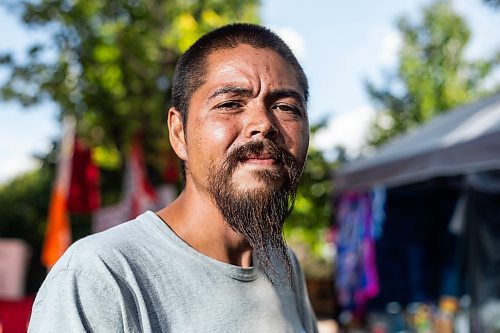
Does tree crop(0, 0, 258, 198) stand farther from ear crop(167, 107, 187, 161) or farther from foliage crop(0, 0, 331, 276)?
ear crop(167, 107, 187, 161)

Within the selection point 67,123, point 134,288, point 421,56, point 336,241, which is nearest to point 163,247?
point 134,288

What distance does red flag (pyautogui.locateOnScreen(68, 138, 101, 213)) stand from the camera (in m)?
8.73

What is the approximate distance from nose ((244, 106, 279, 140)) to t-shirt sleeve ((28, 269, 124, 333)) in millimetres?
414

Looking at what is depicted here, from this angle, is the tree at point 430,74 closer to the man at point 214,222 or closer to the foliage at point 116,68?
the foliage at point 116,68

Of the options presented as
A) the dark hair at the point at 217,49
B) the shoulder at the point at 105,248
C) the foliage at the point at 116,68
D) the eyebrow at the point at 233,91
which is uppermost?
the foliage at the point at 116,68

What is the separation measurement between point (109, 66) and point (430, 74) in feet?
57.6

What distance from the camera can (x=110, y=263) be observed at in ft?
4.48

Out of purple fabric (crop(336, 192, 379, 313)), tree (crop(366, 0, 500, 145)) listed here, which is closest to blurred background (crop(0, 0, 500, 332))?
purple fabric (crop(336, 192, 379, 313))

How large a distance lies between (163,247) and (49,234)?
286 inches

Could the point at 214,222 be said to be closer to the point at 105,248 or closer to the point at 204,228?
the point at 204,228

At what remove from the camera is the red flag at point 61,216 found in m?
8.12

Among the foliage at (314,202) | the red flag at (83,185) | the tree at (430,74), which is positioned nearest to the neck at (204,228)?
the red flag at (83,185)

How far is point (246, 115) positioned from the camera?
1.51m

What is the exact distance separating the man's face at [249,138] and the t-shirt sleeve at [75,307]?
34 centimetres
